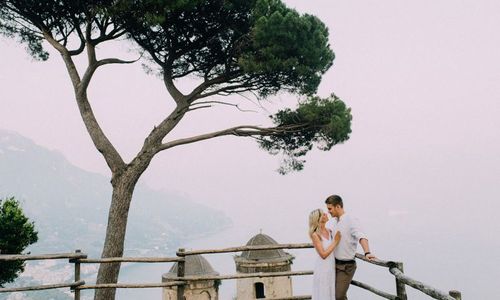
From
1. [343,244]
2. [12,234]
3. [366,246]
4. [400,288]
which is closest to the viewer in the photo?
[366,246]

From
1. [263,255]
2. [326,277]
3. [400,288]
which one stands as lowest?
[400,288]

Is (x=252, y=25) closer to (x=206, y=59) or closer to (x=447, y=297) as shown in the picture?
(x=206, y=59)

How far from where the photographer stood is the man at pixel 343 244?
481cm

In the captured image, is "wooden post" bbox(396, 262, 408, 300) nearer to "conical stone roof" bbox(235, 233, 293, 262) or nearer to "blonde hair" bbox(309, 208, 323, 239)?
"blonde hair" bbox(309, 208, 323, 239)

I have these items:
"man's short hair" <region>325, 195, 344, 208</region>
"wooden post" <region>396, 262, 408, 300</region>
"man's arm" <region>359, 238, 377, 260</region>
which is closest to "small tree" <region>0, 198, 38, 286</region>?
"man's short hair" <region>325, 195, 344, 208</region>

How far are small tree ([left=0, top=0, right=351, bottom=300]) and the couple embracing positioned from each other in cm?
523

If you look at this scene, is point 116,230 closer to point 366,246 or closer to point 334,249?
point 334,249

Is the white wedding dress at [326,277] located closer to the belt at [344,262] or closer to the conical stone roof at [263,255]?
the belt at [344,262]

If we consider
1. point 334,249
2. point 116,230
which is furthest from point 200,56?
point 334,249

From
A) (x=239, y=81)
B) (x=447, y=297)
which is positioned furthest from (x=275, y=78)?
(x=447, y=297)

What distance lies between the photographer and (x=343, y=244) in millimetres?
4848

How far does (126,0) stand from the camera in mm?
8648

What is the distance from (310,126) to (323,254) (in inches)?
242

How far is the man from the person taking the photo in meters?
4.81
